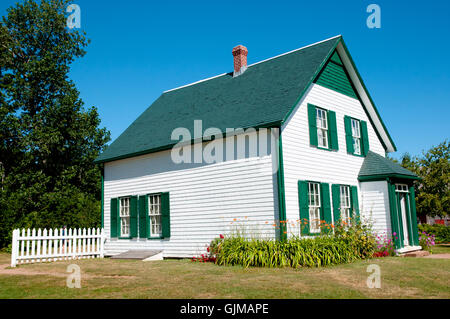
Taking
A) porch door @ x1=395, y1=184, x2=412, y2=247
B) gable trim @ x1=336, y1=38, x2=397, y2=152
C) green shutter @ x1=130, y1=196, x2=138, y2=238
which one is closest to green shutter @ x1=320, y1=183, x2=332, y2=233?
porch door @ x1=395, y1=184, x2=412, y2=247

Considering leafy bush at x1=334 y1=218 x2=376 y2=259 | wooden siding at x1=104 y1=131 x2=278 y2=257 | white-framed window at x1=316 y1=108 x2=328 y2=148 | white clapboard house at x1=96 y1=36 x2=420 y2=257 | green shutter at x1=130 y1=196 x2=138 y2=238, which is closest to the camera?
leafy bush at x1=334 y1=218 x2=376 y2=259

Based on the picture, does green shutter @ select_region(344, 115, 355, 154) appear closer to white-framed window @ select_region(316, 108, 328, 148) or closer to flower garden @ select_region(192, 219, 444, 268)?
white-framed window @ select_region(316, 108, 328, 148)

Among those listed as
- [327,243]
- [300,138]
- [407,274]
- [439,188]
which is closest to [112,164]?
[300,138]

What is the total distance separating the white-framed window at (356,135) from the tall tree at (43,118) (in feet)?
51.6

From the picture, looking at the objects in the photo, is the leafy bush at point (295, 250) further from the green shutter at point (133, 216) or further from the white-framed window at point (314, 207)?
the green shutter at point (133, 216)

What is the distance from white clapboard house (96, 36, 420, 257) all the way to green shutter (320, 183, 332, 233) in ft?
0.12

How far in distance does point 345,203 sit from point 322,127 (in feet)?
10.1

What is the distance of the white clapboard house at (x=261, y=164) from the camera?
41.1 feet

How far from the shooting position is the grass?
688 cm

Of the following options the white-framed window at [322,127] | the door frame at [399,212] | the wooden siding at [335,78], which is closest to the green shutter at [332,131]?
the white-framed window at [322,127]

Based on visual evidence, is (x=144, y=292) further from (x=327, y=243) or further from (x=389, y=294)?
A: (x=327, y=243)
